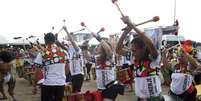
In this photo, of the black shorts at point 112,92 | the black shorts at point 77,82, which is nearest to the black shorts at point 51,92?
the black shorts at point 112,92

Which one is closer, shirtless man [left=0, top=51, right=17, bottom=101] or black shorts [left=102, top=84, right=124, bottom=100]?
black shorts [left=102, top=84, right=124, bottom=100]

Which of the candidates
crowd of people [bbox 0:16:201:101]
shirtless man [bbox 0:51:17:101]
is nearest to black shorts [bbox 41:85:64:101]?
crowd of people [bbox 0:16:201:101]

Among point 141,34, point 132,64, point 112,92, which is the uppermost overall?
point 141,34

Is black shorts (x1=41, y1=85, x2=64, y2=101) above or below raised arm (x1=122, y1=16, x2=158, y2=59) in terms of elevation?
below

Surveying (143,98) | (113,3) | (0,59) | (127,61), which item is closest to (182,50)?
(143,98)

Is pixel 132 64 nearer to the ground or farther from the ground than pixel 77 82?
farther from the ground

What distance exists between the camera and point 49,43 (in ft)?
27.7

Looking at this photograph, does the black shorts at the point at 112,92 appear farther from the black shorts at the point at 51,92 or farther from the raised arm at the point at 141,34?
the raised arm at the point at 141,34

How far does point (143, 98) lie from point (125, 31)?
0.96 m

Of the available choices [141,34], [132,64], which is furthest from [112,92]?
[141,34]

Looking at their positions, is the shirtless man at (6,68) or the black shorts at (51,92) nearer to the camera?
the black shorts at (51,92)

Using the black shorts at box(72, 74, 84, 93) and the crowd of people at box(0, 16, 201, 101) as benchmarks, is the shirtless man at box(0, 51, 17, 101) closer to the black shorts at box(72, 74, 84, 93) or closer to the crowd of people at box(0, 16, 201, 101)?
the crowd of people at box(0, 16, 201, 101)

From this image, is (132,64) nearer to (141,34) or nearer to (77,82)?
(141,34)

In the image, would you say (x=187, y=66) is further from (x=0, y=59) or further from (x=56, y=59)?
(x=0, y=59)
